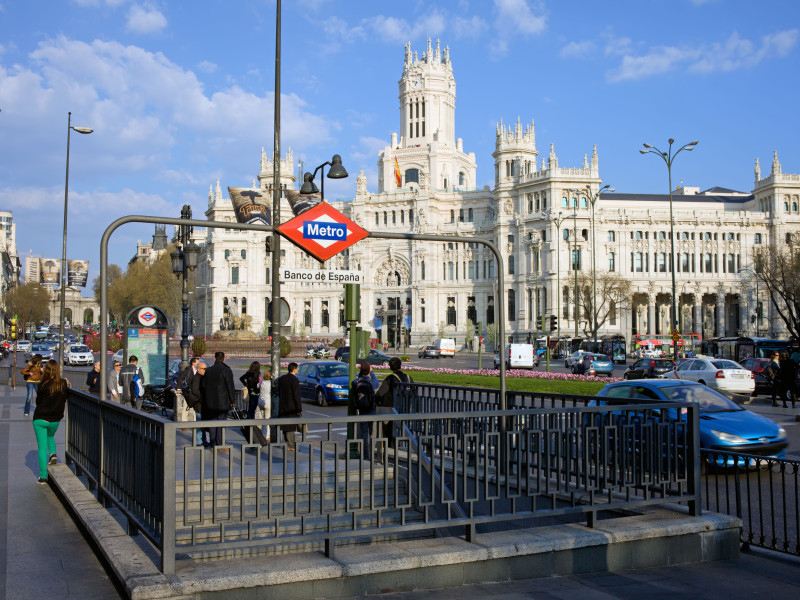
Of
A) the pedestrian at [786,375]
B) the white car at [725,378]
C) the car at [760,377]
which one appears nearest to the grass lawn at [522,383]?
the white car at [725,378]

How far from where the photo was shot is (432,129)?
114 meters

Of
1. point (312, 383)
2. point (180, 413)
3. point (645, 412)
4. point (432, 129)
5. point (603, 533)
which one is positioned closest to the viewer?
point (603, 533)

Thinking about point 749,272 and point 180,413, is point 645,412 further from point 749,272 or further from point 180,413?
point 749,272

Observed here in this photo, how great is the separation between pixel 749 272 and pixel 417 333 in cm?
4070

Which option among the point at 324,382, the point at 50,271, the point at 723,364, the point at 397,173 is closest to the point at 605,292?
the point at 397,173

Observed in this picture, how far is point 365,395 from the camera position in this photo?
42.0 ft

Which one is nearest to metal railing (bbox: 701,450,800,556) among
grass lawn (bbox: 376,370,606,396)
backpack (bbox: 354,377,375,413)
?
backpack (bbox: 354,377,375,413)

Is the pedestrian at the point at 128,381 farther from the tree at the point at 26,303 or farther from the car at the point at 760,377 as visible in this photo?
the tree at the point at 26,303

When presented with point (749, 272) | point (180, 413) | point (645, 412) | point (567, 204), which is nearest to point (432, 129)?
point (567, 204)

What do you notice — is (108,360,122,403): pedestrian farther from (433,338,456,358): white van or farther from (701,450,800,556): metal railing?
(433,338,456,358): white van

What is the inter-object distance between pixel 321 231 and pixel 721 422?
25.0 ft

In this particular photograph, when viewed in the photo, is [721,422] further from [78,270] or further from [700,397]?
[78,270]

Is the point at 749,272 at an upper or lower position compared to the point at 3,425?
upper

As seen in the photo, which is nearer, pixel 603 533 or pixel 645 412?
pixel 603 533
